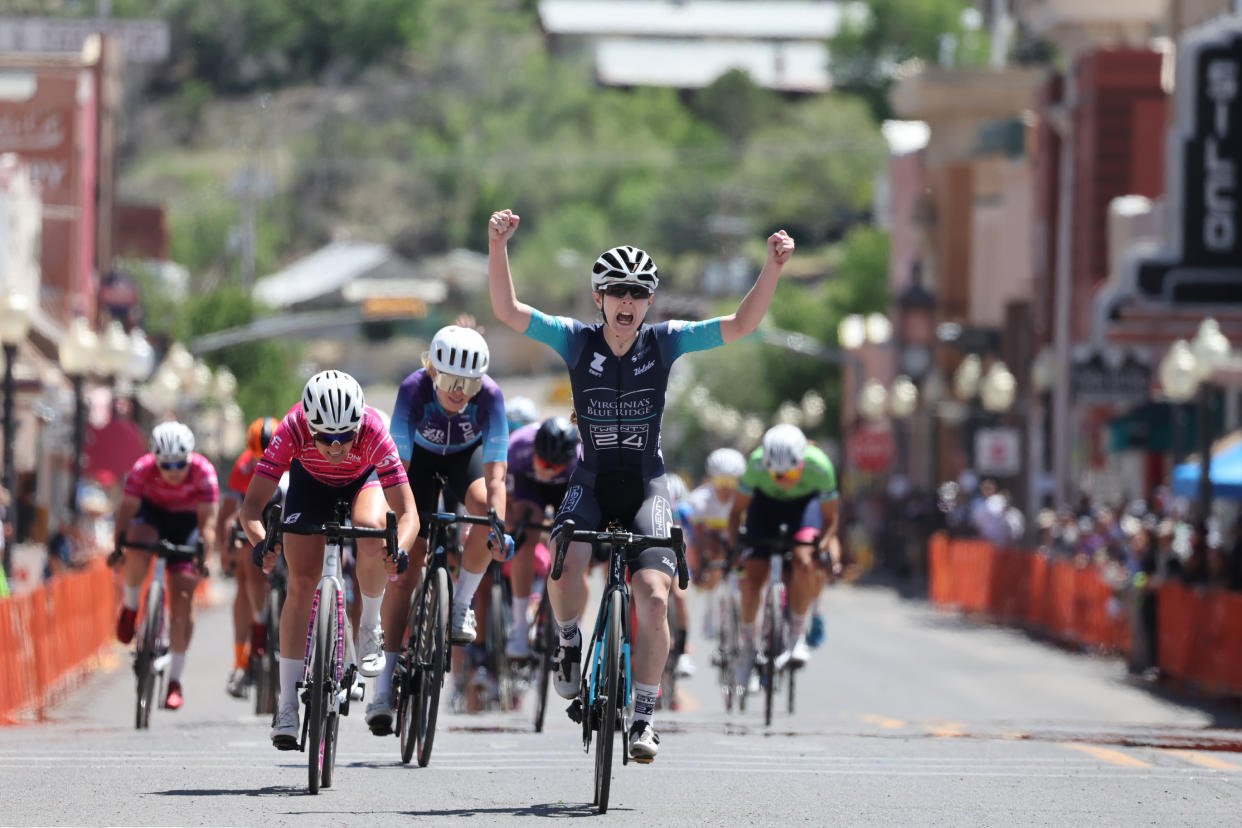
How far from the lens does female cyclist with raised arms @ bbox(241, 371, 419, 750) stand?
11.5 meters

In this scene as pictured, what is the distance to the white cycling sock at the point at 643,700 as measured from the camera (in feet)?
36.3

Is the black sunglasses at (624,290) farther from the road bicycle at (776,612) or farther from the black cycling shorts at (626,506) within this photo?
the road bicycle at (776,612)

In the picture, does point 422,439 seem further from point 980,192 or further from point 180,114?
point 180,114

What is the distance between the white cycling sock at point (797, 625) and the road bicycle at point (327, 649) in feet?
22.7

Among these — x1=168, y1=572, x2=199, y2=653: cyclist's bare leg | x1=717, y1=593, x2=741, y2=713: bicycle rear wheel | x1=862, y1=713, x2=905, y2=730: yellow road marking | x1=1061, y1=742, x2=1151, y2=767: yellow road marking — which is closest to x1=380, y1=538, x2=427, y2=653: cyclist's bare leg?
x1=1061, y1=742, x2=1151, y2=767: yellow road marking

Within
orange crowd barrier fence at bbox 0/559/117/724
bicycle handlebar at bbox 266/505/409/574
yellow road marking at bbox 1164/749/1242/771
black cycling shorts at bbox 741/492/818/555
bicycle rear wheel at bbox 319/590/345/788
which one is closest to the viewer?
bicycle rear wheel at bbox 319/590/345/788

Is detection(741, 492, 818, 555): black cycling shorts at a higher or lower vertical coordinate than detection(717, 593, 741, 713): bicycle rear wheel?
higher

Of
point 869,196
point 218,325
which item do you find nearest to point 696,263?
point 869,196

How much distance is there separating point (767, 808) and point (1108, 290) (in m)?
18.3

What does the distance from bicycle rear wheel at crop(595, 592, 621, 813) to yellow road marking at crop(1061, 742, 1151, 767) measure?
3539 millimetres

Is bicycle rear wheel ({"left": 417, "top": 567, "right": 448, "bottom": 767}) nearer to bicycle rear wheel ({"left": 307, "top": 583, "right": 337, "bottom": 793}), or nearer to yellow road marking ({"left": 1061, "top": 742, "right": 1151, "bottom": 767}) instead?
bicycle rear wheel ({"left": 307, "top": 583, "right": 337, "bottom": 793})

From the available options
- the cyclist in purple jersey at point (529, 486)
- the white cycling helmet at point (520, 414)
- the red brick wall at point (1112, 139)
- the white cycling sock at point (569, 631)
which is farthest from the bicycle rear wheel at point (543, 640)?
the red brick wall at point (1112, 139)

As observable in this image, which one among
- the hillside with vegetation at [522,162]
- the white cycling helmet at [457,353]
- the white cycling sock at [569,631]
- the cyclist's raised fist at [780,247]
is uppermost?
the hillside with vegetation at [522,162]

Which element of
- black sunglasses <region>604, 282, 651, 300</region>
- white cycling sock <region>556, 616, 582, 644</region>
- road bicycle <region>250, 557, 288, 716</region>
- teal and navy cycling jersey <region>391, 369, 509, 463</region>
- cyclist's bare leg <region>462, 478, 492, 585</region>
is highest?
black sunglasses <region>604, 282, 651, 300</region>
